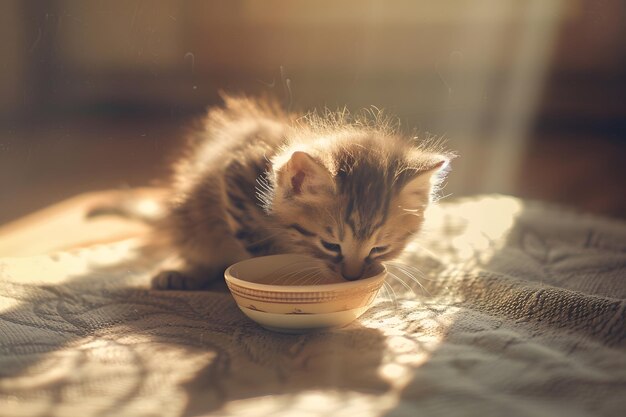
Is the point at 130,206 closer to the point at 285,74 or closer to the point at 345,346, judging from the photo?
the point at 285,74

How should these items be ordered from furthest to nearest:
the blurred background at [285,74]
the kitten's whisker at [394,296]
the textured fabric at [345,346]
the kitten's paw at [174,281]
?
the blurred background at [285,74]
the kitten's paw at [174,281]
the kitten's whisker at [394,296]
the textured fabric at [345,346]

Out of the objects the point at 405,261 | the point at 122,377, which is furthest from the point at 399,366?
the point at 405,261

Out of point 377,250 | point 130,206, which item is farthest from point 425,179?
point 130,206

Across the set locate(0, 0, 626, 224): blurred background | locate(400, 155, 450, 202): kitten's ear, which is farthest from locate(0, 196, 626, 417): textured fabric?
locate(0, 0, 626, 224): blurred background

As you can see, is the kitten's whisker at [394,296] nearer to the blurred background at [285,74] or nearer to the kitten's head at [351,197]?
the kitten's head at [351,197]

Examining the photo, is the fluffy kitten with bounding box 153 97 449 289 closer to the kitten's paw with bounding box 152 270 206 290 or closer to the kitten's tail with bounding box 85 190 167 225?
the kitten's paw with bounding box 152 270 206 290

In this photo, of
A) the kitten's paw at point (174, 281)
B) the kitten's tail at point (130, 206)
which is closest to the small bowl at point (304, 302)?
the kitten's paw at point (174, 281)
